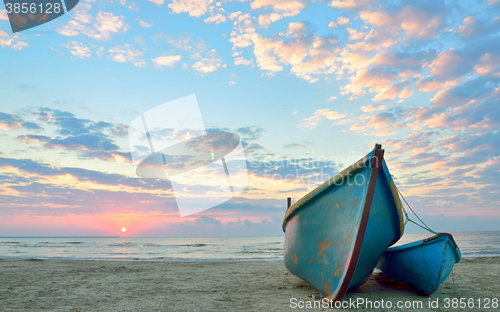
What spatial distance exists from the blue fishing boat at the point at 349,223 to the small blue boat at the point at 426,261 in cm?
70

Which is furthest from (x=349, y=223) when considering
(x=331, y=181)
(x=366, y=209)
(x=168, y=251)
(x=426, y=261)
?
(x=168, y=251)

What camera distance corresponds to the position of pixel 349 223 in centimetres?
457

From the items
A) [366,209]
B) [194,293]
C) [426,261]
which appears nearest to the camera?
[366,209]

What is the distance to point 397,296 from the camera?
5.52 m

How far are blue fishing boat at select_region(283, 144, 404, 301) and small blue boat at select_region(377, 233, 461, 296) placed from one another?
27.6 inches

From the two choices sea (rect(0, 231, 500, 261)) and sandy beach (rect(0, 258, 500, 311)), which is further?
sea (rect(0, 231, 500, 261))

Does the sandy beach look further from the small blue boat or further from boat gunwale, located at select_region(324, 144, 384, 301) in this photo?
boat gunwale, located at select_region(324, 144, 384, 301)

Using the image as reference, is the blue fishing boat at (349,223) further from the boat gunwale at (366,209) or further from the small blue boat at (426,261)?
the small blue boat at (426,261)

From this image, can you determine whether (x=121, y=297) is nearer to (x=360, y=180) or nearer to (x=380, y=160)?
(x=360, y=180)

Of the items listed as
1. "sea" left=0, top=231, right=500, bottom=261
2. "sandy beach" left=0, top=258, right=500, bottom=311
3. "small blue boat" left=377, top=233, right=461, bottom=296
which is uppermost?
"small blue boat" left=377, top=233, right=461, bottom=296

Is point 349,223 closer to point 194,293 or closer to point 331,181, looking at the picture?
point 331,181

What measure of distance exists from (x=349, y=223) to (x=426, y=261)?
211cm

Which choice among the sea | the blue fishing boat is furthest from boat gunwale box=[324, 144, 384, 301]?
the sea

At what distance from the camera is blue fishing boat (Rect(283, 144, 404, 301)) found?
4488 millimetres
